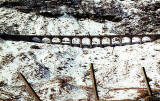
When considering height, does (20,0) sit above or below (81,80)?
above

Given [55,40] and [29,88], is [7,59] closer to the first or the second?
[29,88]

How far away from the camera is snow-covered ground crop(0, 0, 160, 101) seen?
14.0 meters

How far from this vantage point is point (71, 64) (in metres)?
17.6

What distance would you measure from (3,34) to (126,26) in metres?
10.2

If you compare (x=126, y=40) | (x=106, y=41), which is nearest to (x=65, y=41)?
(x=106, y=41)

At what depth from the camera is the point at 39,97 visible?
13359mm

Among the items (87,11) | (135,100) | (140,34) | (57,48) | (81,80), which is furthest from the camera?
(87,11)

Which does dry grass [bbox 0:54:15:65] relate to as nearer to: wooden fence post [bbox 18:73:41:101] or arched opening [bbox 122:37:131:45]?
wooden fence post [bbox 18:73:41:101]

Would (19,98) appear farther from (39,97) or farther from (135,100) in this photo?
(135,100)

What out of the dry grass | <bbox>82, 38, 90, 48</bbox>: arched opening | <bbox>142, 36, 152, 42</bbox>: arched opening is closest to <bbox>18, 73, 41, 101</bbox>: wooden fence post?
the dry grass

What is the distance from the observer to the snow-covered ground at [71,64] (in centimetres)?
1396

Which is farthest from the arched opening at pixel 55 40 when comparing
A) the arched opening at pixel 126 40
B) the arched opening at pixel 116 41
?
the arched opening at pixel 126 40

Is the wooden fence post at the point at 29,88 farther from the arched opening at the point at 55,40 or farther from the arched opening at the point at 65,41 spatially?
the arched opening at the point at 65,41

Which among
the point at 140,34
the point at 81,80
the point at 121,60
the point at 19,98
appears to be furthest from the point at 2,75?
the point at 140,34
